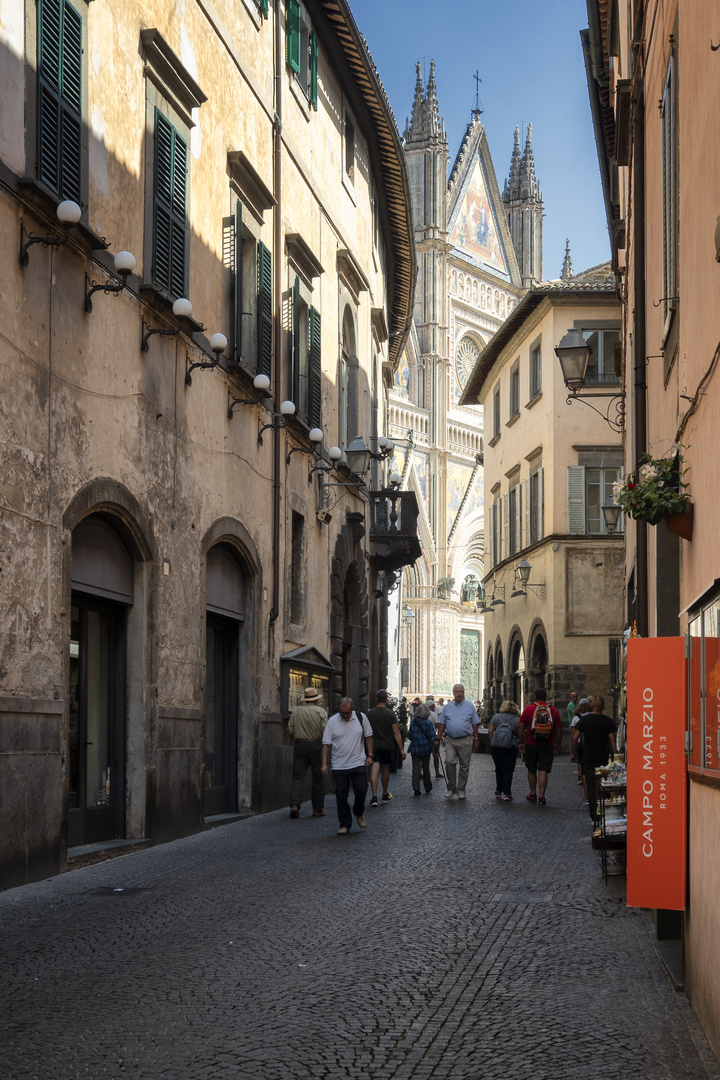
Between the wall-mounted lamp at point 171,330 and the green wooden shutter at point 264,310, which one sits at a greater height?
the green wooden shutter at point 264,310

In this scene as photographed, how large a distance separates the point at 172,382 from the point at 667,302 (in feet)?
20.1

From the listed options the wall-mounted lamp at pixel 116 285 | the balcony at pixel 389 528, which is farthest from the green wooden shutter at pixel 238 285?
the balcony at pixel 389 528

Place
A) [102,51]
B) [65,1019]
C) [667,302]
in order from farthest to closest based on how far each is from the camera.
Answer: [102,51] → [667,302] → [65,1019]

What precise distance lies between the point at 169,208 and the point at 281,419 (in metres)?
4.39

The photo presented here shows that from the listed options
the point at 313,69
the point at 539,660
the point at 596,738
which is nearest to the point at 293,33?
the point at 313,69

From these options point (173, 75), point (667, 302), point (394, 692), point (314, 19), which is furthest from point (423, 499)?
point (667, 302)

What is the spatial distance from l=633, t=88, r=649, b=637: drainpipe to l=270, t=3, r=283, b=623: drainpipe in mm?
6186

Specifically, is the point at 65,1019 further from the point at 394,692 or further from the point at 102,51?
the point at 394,692

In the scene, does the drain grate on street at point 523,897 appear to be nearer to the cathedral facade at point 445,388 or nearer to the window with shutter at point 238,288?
the window with shutter at point 238,288

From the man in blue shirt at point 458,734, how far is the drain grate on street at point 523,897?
27.9 ft

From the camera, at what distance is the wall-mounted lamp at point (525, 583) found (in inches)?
1422

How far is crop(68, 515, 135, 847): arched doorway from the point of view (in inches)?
464

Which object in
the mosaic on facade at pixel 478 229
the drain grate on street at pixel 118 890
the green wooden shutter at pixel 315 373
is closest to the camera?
the drain grate on street at pixel 118 890

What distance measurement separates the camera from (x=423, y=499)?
7631cm
